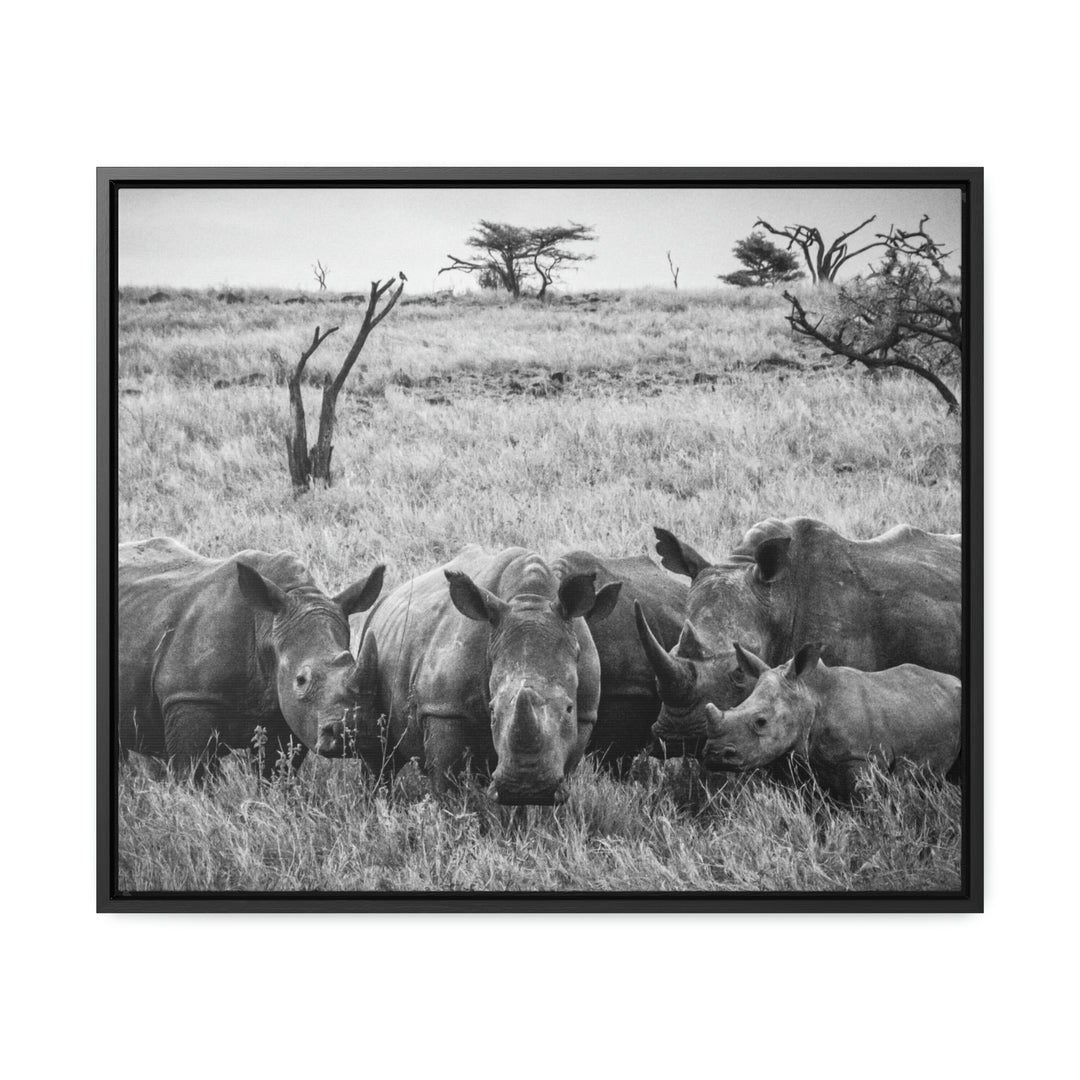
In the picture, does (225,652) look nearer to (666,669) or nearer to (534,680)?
(534,680)

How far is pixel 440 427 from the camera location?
4.28 m

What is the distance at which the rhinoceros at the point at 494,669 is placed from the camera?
401cm

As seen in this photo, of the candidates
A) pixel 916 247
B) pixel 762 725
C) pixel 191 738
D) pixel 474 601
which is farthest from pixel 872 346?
pixel 191 738

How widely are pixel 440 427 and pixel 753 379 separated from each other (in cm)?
119

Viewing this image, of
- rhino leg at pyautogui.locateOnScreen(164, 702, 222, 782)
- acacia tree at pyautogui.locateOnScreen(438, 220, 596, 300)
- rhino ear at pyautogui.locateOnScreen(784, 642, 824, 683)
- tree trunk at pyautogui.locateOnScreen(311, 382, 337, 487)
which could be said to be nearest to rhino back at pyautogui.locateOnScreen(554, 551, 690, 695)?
rhino ear at pyautogui.locateOnScreen(784, 642, 824, 683)

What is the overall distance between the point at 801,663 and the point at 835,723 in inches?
9.6

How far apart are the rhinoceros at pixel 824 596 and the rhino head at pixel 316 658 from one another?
108 cm

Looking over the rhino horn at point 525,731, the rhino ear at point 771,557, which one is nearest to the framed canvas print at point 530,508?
the rhino ear at point 771,557

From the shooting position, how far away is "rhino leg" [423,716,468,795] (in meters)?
4.08

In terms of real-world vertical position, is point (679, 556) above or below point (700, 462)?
below

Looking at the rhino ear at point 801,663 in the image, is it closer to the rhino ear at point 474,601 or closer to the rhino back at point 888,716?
the rhino back at point 888,716

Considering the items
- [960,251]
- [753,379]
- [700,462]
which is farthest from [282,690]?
[960,251]

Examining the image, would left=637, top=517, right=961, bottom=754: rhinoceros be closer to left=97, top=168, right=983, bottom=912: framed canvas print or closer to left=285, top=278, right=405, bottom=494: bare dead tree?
left=97, top=168, right=983, bottom=912: framed canvas print

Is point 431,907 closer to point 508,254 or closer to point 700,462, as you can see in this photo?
point 700,462
